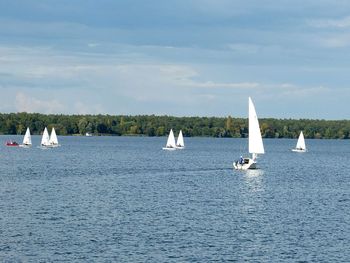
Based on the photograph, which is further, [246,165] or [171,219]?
[246,165]

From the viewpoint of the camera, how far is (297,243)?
4966 cm

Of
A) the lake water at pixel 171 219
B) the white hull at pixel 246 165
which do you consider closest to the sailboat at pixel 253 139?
the white hull at pixel 246 165

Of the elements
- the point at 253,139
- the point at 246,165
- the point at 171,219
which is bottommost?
the point at 171,219

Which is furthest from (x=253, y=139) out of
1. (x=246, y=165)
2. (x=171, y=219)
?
(x=171, y=219)

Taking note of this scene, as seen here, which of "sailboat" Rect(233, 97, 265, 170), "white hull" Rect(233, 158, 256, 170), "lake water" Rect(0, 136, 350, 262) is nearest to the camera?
"lake water" Rect(0, 136, 350, 262)

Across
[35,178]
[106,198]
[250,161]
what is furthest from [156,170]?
[106,198]

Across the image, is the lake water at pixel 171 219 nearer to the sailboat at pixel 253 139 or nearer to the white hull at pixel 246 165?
the sailboat at pixel 253 139

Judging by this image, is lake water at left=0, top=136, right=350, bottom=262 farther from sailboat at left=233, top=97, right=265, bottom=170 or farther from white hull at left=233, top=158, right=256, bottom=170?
white hull at left=233, top=158, right=256, bottom=170

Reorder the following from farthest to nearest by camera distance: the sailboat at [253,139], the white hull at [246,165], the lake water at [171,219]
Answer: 1. the white hull at [246,165]
2. the sailboat at [253,139]
3. the lake water at [171,219]

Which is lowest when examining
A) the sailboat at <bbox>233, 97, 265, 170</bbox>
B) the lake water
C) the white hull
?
the lake water

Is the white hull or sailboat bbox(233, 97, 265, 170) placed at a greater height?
sailboat bbox(233, 97, 265, 170)

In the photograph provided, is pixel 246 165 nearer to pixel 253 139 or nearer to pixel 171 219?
pixel 253 139

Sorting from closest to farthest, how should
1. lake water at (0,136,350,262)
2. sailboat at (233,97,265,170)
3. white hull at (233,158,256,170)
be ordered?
lake water at (0,136,350,262) < sailboat at (233,97,265,170) < white hull at (233,158,256,170)

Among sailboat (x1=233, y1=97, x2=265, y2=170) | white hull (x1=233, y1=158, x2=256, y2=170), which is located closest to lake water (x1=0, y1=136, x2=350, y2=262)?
sailboat (x1=233, y1=97, x2=265, y2=170)
